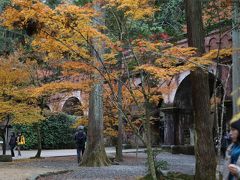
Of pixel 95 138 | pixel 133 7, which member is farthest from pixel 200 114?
pixel 95 138

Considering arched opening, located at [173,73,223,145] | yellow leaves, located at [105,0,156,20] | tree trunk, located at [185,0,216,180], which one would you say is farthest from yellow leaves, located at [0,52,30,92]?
tree trunk, located at [185,0,216,180]

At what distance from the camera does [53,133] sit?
33.2m

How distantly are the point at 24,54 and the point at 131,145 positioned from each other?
14.3 m

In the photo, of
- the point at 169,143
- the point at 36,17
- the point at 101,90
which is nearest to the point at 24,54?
the point at 101,90

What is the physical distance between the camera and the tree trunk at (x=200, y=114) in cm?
980

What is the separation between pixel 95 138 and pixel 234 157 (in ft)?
44.0

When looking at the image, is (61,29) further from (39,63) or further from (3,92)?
(39,63)

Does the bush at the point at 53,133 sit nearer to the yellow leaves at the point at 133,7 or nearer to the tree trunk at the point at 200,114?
the yellow leaves at the point at 133,7

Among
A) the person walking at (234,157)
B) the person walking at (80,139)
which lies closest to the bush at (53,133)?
the person walking at (80,139)

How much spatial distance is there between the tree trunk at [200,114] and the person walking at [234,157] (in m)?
5.56

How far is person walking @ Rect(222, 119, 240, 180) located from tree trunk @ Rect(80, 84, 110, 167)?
12192 millimetres

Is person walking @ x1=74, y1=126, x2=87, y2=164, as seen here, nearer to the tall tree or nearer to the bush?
the tall tree

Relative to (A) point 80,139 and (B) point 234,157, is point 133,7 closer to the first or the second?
(B) point 234,157

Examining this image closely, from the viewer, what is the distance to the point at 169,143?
27328mm
